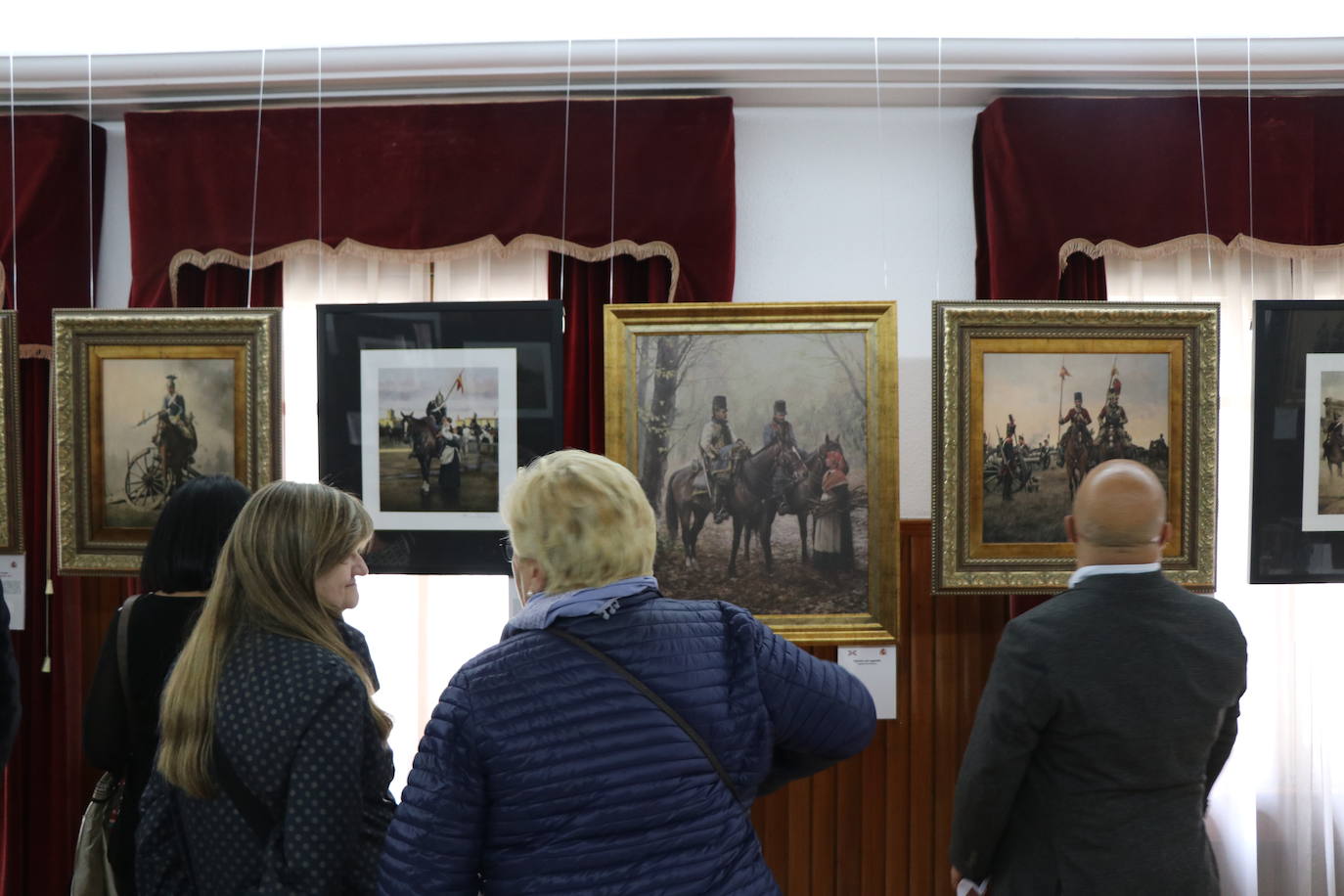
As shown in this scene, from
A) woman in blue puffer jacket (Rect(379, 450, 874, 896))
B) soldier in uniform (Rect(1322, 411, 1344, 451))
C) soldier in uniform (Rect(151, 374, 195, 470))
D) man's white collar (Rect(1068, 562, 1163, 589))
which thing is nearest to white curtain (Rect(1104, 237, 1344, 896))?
soldier in uniform (Rect(1322, 411, 1344, 451))

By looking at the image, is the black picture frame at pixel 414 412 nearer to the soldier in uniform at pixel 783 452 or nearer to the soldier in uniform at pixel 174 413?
the soldier in uniform at pixel 174 413

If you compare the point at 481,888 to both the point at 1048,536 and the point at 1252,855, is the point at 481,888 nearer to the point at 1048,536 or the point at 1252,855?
the point at 1048,536

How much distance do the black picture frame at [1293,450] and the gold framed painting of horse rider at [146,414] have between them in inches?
155

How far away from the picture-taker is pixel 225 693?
2.21m

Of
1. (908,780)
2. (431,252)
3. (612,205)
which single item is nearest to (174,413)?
(431,252)

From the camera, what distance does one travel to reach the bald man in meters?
2.63

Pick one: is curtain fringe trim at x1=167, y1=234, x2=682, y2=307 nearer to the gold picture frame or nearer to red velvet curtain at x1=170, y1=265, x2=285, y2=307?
red velvet curtain at x1=170, y1=265, x2=285, y2=307

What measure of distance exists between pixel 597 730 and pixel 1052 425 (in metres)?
2.72

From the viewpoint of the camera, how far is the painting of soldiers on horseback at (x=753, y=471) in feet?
13.4

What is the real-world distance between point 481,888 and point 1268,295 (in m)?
4.31

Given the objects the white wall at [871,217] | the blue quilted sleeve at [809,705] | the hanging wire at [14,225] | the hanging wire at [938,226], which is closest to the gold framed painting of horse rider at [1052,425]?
the white wall at [871,217]

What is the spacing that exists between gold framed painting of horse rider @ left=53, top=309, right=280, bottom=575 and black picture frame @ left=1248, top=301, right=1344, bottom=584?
394cm

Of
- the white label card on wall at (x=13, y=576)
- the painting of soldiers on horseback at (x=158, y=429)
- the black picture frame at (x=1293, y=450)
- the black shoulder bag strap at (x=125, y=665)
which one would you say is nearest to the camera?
the black shoulder bag strap at (x=125, y=665)

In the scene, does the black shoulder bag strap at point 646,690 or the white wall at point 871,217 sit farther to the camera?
the white wall at point 871,217
